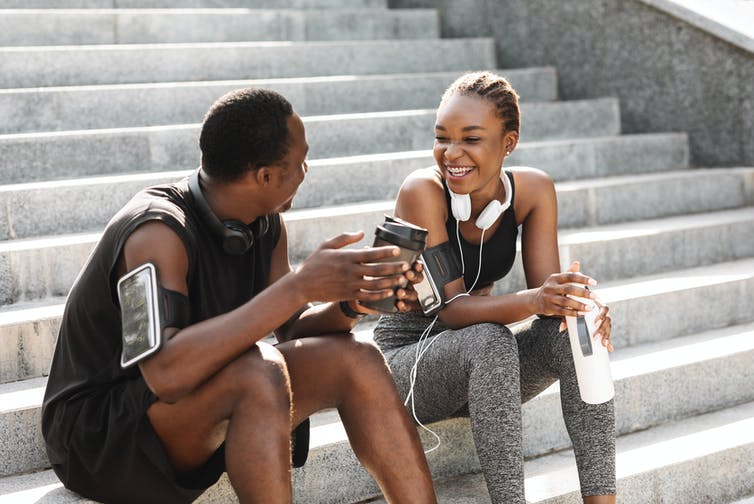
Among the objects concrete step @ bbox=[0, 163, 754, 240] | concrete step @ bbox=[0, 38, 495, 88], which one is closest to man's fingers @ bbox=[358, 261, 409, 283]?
concrete step @ bbox=[0, 163, 754, 240]

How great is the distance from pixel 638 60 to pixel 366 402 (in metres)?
4.14

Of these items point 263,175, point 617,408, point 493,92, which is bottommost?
point 617,408

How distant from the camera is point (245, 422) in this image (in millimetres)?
2463

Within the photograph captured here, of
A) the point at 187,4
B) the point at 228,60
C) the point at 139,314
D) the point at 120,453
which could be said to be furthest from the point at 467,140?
the point at 187,4

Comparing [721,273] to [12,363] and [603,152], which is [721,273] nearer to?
[603,152]

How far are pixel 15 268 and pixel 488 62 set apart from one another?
12.6 feet

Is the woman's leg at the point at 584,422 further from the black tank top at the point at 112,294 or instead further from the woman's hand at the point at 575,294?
the black tank top at the point at 112,294

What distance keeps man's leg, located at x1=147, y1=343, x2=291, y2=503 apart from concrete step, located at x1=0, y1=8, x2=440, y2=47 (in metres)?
3.49

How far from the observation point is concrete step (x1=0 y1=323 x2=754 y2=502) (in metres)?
3.16

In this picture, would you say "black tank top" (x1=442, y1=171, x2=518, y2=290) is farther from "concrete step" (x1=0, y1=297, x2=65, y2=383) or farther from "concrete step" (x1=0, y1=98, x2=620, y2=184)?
"concrete step" (x1=0, y1=98, x2=620, y2=184)

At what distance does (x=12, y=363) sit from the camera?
3.38 metres

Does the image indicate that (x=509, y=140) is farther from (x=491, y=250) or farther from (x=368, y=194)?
(x=368, y=194)

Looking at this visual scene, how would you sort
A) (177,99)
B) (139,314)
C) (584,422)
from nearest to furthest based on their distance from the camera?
(139,314) → (584,422) → (177,99)

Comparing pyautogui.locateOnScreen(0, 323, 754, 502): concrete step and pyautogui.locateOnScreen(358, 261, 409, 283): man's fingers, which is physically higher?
pyautogui.locateOnScreen(358, 261, 409, 283): man's fingers
